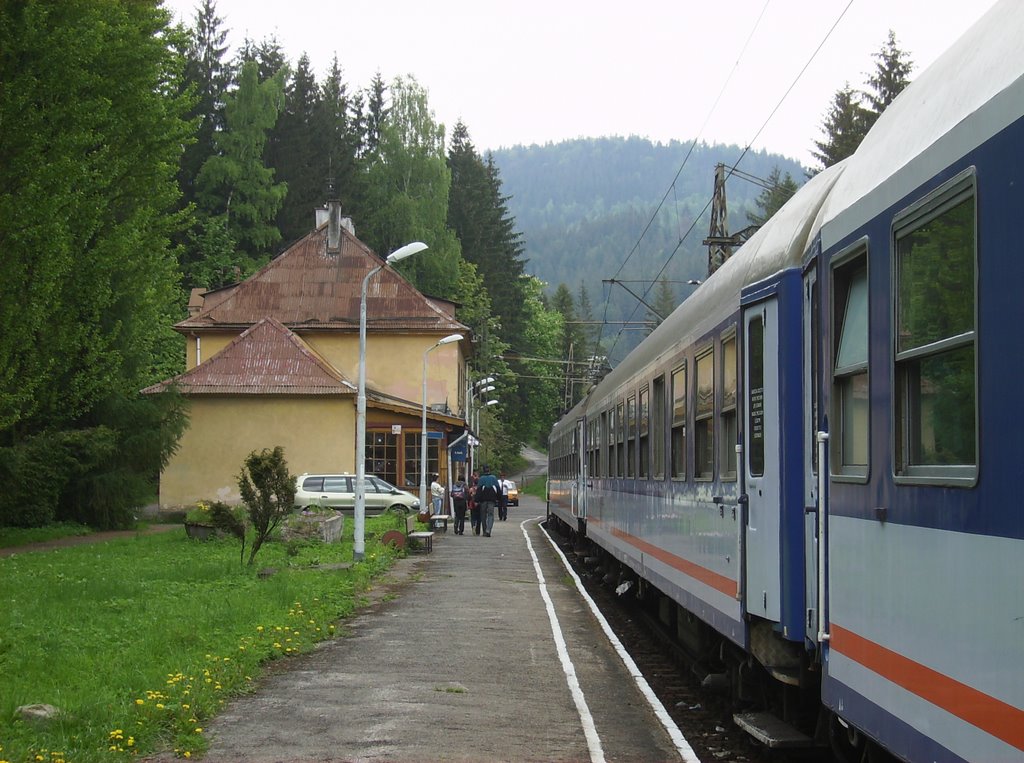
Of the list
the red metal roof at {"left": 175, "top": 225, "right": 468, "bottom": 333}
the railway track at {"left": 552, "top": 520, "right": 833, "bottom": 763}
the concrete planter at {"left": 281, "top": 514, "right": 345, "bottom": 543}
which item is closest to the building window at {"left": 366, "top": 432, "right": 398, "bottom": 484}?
the red metal roof at {"left": 175, "top": 225, "right": 468, "bottom": 333}

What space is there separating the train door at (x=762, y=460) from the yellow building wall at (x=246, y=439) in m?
32.5

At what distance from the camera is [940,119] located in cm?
457

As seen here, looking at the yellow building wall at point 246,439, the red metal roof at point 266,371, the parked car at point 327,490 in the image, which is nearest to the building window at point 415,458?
the yellow building wall at point 246,439

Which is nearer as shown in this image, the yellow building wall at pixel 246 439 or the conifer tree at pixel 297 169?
the yellow building wall at pixel 246 439

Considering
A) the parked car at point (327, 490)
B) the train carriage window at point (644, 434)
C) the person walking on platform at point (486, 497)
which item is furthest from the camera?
the parked car at point (327, 490)

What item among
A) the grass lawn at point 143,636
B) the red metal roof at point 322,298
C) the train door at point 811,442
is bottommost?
the grass lawn at point 143,636

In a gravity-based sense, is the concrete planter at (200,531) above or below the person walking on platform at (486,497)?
below

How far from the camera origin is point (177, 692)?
8883 mm

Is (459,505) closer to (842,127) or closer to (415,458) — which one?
(415,458)

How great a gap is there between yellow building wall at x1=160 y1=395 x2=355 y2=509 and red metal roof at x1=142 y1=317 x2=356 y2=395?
0.40 metres

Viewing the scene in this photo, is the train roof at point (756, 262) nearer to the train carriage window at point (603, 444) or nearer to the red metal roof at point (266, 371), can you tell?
the train carriage window at point (603, 444)

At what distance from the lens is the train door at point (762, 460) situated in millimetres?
6855

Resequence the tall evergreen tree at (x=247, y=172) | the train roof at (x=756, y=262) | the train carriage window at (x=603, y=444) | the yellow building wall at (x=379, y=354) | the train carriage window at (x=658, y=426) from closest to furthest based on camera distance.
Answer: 1. the train roof at (x=756, y=262)
2. the train carriage window at (x=658, y=426)
3. the train carriage window at (x=603, y=444)
4. the yellow building wall at (x=379, y=354)
5. the tall evergreen tree at (x=247, y=172)

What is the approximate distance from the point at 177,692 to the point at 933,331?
627 cm
